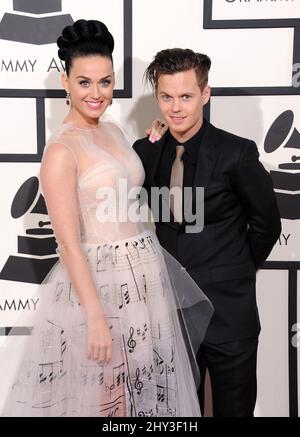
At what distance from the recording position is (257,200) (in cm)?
152

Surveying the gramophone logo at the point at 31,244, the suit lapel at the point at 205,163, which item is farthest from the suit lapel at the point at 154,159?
the gramophone logo at the point at 31,244

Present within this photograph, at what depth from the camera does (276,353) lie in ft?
6.84

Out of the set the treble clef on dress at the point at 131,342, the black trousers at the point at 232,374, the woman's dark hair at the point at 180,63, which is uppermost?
the woman's dark hair at the point at 180,63

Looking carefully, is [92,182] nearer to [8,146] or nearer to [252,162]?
[252,162]

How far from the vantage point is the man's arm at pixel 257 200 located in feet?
4.89

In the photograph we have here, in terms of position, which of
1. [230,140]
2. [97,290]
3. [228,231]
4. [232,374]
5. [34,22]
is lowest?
[232,374]

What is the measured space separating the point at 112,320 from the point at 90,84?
651 mm

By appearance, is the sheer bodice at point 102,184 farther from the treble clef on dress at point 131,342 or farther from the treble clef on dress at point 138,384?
the treble clef on dress at point 138,384

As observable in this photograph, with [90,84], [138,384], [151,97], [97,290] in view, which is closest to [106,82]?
[90,84]

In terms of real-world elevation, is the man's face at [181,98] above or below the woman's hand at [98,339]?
above

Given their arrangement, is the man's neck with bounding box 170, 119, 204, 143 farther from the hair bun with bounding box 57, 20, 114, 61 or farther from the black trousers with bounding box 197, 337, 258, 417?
the black trousers with bounding box 197, 337, 258, 417

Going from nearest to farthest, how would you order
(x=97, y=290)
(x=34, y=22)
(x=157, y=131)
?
(x=97, y=290), (x=157, y=131), (x=34, y=22)

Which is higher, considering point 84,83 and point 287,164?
point 84,83

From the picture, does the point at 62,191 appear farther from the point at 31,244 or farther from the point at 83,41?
the point at 31,244
